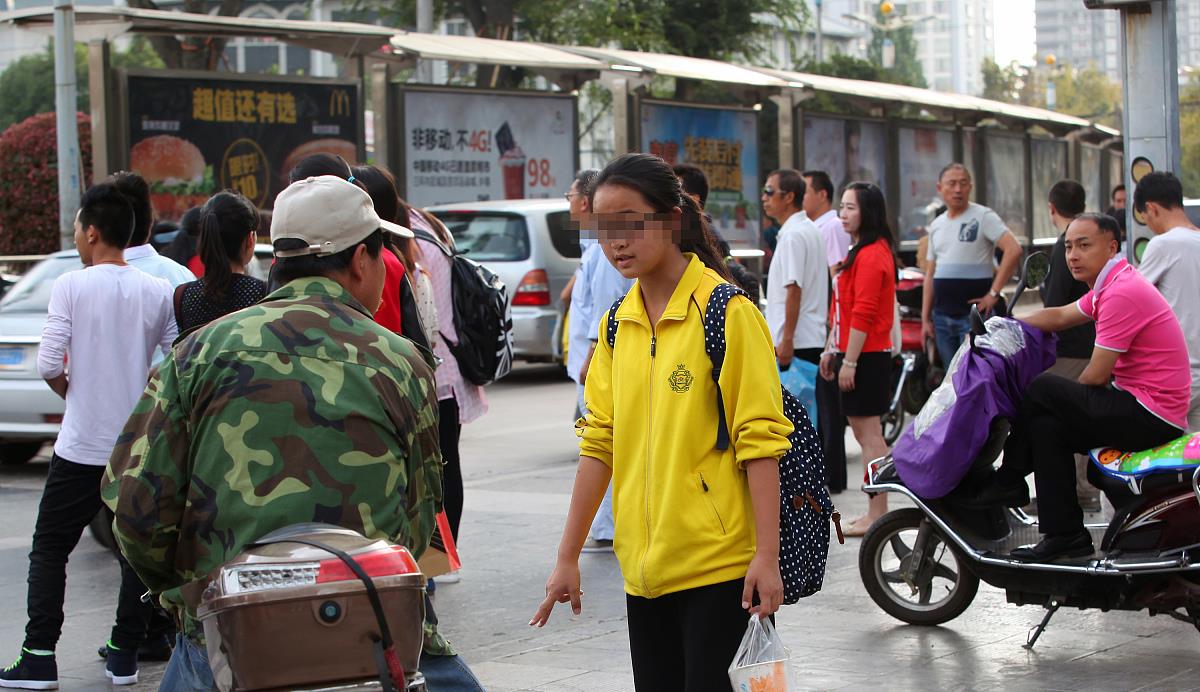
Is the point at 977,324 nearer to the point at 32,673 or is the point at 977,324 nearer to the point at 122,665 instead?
the point at 122,665

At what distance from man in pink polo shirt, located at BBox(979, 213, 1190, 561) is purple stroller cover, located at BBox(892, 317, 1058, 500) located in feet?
0.45

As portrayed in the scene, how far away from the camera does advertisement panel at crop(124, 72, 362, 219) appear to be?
1698cm


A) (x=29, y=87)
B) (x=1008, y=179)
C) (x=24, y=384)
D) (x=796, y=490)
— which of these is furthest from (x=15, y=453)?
(x=29, y=87)

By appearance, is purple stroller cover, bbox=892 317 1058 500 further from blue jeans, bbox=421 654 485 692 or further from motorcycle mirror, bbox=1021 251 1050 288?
blue jeans, bbox=421 654 485 692

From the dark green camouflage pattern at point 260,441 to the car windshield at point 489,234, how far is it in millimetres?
13446

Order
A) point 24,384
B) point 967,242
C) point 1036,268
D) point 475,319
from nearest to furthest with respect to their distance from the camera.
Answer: point 475,319, point 1036,268, point 24,384, point 967,242

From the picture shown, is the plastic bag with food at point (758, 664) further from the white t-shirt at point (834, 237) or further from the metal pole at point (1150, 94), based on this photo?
the white t-shirt at point (834, 237)

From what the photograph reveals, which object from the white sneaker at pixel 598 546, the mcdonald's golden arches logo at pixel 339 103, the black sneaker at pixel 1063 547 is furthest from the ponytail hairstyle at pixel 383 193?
the mcdonald's golden arches logo at pixel 339 103

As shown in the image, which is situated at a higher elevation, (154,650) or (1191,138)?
(1191,138)

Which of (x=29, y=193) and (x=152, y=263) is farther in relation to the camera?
(x=29, y=193)

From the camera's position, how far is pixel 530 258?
16.4 meters

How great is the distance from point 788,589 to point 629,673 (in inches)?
88.9

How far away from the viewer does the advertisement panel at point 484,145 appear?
775 inches

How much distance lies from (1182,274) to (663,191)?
4078mm
